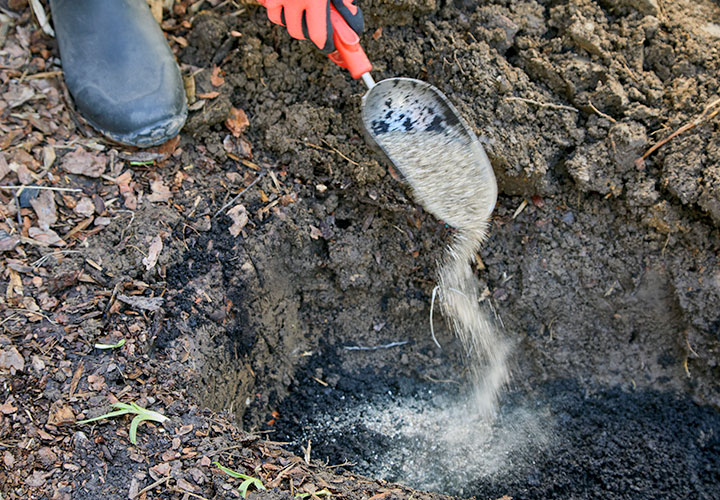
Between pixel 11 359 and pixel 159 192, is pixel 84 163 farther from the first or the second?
pixel 11 359

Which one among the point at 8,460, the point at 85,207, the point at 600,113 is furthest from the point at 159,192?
the point at 600,113

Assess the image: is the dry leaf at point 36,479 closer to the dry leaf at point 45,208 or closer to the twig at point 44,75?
the dry leaf at point 45,208

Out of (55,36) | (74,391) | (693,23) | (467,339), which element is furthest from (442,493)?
(55,36)

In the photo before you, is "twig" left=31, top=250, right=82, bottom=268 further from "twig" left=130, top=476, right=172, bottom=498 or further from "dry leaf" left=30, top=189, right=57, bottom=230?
"twig" left=130, top=476, right=172, bottom=498

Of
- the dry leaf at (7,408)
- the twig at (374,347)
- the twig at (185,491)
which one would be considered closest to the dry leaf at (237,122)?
the twig at (374,347)

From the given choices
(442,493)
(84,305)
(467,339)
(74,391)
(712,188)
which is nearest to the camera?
(74,391)

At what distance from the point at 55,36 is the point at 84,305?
1.34 meters

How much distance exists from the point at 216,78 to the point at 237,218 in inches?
27.5

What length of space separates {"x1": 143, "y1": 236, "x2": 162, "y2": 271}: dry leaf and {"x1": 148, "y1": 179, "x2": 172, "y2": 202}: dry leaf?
204mm

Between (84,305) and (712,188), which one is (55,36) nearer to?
(84,305)

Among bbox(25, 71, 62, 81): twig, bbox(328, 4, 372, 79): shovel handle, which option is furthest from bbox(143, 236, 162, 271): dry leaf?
bbox(328, 4, 372, 79): shovel handle

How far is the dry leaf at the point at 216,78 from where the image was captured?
8.78ft

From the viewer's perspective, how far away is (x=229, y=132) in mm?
2691

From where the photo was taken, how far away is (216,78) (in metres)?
2.68
